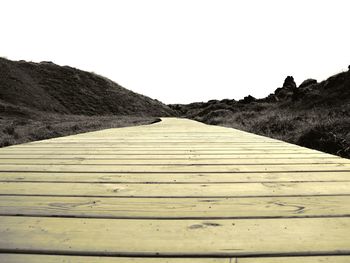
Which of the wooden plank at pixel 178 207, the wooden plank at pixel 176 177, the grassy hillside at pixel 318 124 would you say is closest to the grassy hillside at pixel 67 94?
the grassy hillside at pixel 318 124

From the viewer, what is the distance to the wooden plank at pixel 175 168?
2.54 meters

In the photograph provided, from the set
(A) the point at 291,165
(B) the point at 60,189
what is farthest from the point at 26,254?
(A) the point at 291,165

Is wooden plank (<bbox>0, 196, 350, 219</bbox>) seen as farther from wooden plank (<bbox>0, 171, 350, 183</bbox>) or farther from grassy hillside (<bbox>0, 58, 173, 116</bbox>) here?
grassy hillside (<bbox>0, 58, 173, 116</bbox>)

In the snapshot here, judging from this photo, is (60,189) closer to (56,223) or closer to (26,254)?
(56,223)

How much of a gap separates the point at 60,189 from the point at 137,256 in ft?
3.27

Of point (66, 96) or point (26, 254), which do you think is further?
point (66, 96)

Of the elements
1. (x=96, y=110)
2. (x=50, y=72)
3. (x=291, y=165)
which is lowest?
(x=291, y=165)

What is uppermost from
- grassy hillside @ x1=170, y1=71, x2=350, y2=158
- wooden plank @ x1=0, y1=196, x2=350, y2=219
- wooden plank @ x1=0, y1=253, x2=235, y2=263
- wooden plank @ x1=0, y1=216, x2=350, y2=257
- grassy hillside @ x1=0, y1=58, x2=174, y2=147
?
grassy hillside @ x1=0, y1=58, x2=174, y2=147

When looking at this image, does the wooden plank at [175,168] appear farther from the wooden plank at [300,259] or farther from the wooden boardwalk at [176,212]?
the wooden plank at [300,259]

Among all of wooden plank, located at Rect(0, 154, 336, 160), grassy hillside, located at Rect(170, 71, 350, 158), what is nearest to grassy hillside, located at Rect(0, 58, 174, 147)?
grassy hillside, located at Rect(170, 71, 350, 158)

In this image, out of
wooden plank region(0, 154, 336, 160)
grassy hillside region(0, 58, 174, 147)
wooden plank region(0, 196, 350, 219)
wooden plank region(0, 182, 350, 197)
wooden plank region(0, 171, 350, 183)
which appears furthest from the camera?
grassy hillside region(0, 58, 174, 147)

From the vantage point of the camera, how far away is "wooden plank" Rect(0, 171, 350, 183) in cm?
219

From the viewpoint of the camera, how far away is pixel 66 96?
4472 cm

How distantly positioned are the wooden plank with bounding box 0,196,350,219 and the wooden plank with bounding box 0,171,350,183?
43 cm
